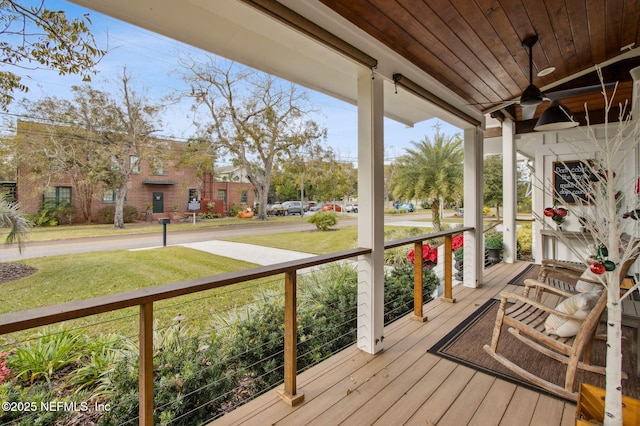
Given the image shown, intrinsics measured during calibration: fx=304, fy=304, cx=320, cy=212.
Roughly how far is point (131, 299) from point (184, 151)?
2629mm

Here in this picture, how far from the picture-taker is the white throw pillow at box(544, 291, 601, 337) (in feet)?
6.23

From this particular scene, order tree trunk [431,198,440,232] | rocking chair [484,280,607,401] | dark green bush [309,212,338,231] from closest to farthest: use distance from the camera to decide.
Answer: rocking chair [484,280,607,401]
dark green bush [309,212,338,231]
tree trunk [431,198,440,232]

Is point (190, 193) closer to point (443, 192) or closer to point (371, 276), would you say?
point (371, 276)

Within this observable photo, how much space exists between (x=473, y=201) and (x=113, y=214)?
159 inches

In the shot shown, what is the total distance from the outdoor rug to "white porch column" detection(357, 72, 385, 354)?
0.53 metres

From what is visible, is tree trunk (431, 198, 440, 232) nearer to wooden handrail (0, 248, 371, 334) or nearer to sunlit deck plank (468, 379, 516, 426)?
sunlit deck plank (468, 379, 516, 426)

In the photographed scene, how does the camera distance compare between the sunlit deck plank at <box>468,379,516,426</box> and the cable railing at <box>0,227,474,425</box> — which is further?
the sunlit deck plank at <box>468,379,516,426</box>

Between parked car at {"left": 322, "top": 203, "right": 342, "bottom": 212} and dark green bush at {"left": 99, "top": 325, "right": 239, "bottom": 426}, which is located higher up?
parked car at {"left": 322, "top": 203, "right": 342, "bottom": 212}

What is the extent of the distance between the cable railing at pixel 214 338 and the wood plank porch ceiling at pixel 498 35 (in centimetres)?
153

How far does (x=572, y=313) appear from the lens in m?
1.97

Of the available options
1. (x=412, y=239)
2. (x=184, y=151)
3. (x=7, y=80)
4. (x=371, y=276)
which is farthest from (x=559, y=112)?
(x=7, y=80)

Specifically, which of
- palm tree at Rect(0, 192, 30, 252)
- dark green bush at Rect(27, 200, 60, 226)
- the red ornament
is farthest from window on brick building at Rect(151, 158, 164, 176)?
the red ornament

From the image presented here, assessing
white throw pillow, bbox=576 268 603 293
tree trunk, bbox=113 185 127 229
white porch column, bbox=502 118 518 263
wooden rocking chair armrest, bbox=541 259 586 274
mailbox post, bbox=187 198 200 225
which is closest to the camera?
white throw pillow, bbox=576 268 603 293

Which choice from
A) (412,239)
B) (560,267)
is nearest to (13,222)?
(412,239)
